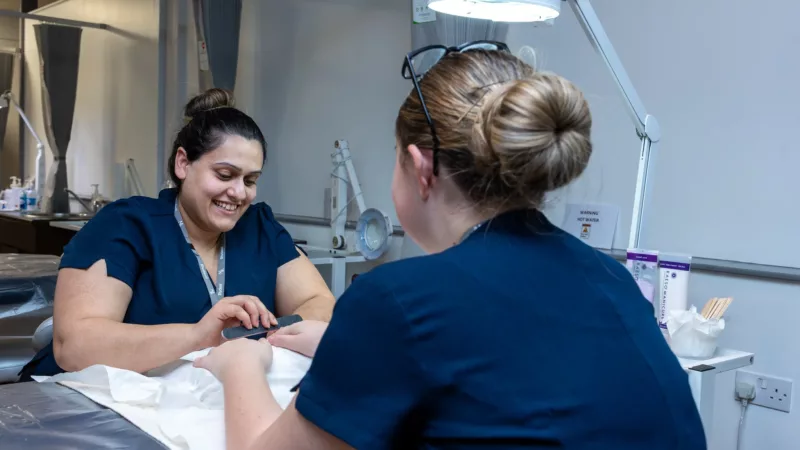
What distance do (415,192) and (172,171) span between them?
3.53 ft

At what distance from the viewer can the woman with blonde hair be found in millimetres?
701

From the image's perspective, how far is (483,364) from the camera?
699 millimetres

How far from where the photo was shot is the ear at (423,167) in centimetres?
84

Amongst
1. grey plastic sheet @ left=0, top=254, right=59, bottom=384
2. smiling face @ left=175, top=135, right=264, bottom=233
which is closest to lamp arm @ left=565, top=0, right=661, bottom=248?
smiling face @ left=175, top=135, right=264, bottom=233

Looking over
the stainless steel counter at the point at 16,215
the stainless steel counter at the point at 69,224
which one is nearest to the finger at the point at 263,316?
the stainless steel counter at the point at 69,224

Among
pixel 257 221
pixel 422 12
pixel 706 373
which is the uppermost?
pixel 422 12

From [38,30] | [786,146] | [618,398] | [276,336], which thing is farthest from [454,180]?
[38,30]

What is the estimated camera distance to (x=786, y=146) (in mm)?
1937

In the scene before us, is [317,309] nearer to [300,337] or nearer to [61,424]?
[300,337]

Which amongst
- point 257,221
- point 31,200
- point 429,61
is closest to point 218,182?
point 257,221

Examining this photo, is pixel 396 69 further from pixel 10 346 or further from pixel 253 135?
pixel 10 346

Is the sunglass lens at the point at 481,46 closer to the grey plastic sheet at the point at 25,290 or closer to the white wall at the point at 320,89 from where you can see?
the grey plastic sheet at the point at 25,290

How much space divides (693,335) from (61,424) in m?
1.31

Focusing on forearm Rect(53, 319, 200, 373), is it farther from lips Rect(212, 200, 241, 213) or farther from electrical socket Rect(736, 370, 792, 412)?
electrical socket Rect(736, 370, 792, 412)
